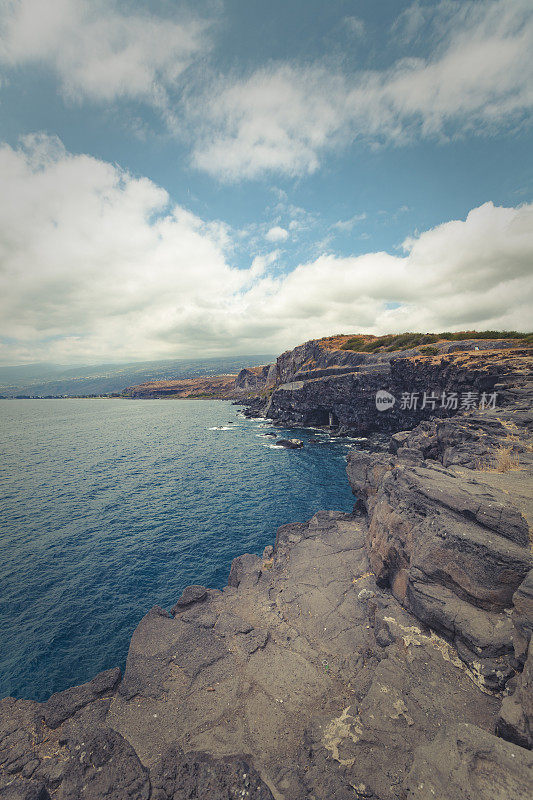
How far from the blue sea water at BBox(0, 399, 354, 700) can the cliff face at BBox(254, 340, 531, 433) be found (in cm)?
1682

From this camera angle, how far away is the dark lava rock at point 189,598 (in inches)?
700

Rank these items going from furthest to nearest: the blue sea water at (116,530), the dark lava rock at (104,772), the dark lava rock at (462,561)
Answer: the blue sea water at (116,530)
the dark lava rock at (462,561)
the dark lava rock at (104,772)

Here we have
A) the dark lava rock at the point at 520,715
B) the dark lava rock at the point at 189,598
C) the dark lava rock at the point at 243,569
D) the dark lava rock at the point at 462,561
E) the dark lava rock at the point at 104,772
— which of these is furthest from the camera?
the dark lava rock at the point at 243,569

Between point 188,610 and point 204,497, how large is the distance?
855 inches

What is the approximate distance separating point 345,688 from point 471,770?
6642mm

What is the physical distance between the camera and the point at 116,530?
3009 centimetres

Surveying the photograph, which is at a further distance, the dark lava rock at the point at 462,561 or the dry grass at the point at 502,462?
the dry grass at the point at 502,462

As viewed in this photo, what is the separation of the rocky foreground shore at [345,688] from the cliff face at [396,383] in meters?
32.1

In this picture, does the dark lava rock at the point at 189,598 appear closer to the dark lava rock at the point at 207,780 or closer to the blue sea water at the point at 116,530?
the blue sea water at the point at 116,530

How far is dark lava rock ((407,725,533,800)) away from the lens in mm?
5402

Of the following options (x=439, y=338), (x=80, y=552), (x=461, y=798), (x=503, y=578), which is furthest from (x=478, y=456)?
(x=439, y=338)

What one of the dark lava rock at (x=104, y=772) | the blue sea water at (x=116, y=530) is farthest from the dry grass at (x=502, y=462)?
the dark lava rock at (x=104, y=772)

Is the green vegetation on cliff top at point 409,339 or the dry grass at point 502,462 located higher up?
the green vegetation on cliff top at point 409,339

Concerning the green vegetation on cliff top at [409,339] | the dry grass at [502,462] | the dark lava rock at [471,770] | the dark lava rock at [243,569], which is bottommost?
the dark lava rock at [243,569]
